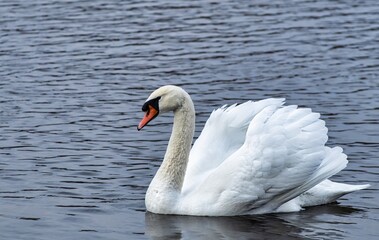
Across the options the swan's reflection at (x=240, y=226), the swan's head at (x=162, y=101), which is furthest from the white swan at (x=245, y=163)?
the swan's reflection at (x=240, y=226)

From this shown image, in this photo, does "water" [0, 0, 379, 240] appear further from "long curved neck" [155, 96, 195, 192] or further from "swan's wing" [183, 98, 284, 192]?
"swan's wing" [183, 98, 284, 192]

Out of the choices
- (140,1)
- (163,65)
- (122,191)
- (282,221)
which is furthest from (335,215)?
(140,1)

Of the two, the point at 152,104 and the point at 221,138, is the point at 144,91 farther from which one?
the point at 152,104

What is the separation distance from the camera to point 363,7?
79.2 feet

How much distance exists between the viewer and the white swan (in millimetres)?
11914

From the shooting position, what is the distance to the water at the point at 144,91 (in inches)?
472

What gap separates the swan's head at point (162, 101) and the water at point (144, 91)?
998 millimetres

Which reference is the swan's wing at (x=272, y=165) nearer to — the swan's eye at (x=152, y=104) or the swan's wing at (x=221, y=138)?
the swan's wing at (x=221, y=138)

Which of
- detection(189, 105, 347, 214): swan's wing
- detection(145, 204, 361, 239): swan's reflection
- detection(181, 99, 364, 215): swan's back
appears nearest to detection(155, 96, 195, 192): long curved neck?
detection(181, 99, 364, 215): swan's back

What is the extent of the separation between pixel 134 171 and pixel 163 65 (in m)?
6.02

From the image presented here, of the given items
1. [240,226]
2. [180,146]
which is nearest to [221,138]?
[180,146]

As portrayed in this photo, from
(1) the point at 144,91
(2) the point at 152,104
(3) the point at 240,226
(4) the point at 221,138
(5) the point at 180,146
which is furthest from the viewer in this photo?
(1) the point at 144,91

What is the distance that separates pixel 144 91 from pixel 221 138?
534cm

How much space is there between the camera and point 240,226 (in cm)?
1186
